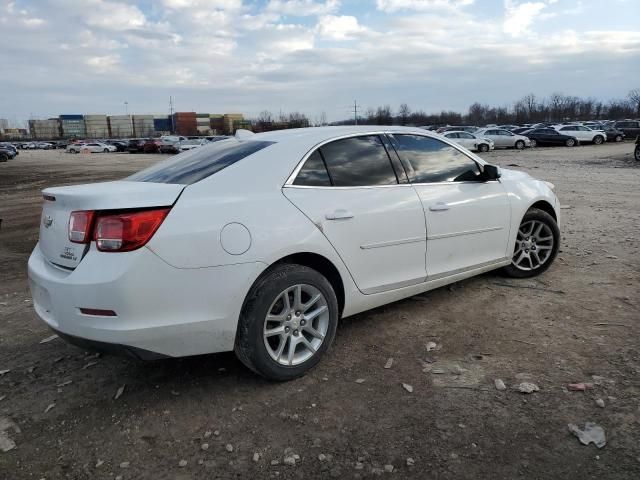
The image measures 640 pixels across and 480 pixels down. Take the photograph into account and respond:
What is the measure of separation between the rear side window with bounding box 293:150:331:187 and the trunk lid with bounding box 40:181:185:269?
0.82 meters

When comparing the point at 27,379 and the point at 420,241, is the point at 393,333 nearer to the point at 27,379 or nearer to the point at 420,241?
the point at 420,241

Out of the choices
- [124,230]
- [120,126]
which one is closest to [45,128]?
[120,126]

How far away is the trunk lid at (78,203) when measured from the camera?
113 inches

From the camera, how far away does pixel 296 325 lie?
3344mm

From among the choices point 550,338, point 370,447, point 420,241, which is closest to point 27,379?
point 370,447

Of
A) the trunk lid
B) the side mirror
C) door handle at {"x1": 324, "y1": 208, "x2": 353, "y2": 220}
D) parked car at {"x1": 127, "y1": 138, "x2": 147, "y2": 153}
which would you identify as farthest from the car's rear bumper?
parked car at {"x1": 127, "y1": 138, "x2": 147, "y2": 153}

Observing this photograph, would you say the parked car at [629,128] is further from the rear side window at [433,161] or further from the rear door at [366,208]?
the rear door at [366,208]

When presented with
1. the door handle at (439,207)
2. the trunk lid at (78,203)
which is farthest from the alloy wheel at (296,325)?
the door handle at (439,207)

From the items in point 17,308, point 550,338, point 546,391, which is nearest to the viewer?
point 546,391

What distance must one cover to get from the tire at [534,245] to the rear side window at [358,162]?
190 cm

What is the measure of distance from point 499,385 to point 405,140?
205 cm

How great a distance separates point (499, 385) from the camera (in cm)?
321

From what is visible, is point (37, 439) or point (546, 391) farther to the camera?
point (546, 391)

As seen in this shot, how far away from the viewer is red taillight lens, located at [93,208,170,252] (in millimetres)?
2768
